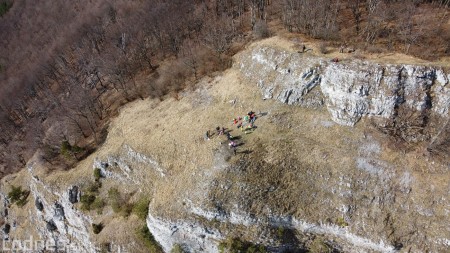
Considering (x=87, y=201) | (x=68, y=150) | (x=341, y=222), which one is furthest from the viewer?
(x=68, y=150)

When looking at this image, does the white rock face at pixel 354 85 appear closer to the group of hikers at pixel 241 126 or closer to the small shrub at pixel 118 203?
the group of hikers at pixel 241 126

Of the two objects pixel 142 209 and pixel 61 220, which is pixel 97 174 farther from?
pixel 61 220

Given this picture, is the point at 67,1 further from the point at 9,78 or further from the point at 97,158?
the point at 97,158

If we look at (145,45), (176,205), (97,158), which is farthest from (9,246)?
(145,45)

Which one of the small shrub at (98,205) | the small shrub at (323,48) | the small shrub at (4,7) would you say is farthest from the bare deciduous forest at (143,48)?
the small shrub at (4,7)

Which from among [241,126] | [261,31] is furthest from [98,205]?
[261,31]
